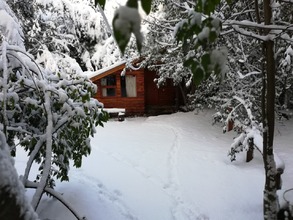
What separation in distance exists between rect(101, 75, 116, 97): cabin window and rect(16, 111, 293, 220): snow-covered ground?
5317mm

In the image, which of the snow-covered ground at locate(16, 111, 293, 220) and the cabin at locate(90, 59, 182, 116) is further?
the cabin at locate(90, 59, 182, 116)

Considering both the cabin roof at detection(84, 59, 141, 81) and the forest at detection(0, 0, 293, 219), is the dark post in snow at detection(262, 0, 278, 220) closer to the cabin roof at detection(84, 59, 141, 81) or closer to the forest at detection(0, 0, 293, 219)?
the forest at detection(0, 0, 293, 219)

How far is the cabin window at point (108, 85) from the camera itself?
53.7 feet

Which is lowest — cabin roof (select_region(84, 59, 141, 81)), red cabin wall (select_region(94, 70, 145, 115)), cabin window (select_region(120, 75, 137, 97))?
red cabin wall (select_region(94, 70, 145, 115))

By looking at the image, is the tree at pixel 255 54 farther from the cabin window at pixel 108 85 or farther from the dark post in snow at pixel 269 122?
the cabin window at pixel 108 85

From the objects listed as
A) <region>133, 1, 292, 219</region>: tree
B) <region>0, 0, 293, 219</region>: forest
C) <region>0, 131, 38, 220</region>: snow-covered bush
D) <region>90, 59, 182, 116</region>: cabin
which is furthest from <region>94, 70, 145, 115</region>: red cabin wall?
<region>0, 131, 38, 220</region>: snow-covered bush

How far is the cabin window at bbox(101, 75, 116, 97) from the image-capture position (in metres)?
16.4

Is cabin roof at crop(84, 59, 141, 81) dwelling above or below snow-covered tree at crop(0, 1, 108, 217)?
above

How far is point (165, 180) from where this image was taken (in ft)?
22.4

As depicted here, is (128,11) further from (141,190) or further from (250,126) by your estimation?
(250,126)

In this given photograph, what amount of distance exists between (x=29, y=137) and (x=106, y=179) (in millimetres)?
3398

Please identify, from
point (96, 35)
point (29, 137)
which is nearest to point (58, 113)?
point (29, 137)

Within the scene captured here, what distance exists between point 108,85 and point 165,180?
34.2ft

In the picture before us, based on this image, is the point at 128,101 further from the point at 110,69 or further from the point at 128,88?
the point at 110,69
